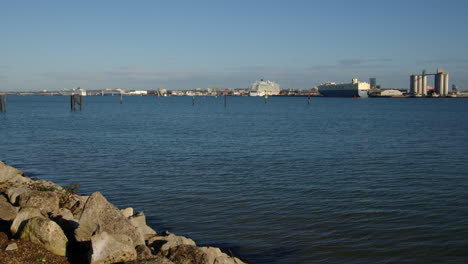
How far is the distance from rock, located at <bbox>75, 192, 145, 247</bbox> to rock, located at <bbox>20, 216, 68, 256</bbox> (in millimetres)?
420

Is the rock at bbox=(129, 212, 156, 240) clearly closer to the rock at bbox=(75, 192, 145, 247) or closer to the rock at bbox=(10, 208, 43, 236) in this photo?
the rock at bbox=(75, 192, 145, 247)

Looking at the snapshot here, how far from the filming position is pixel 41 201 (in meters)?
9.66

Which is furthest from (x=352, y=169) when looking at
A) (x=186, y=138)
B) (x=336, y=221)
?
(x=186, y=138)

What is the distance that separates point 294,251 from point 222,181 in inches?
275

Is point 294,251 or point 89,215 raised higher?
point 89,215

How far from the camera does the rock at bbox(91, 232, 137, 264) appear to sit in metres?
6.79

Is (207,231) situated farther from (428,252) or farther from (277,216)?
(428,252)

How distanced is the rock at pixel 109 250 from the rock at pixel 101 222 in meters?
0.74

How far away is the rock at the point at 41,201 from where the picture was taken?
9.52 meters

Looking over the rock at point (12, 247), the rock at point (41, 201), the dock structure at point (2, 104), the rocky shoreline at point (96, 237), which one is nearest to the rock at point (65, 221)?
the rocky shoreline at point (96, 237)

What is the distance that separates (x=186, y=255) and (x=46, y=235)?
84.0 inches

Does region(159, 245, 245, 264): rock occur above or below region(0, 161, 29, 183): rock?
below

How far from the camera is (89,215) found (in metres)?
8.04

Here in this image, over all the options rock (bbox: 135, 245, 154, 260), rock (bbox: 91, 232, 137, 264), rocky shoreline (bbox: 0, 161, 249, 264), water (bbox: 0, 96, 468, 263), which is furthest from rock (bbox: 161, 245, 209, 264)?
water (bbox: 0, 96, 468, 263)
